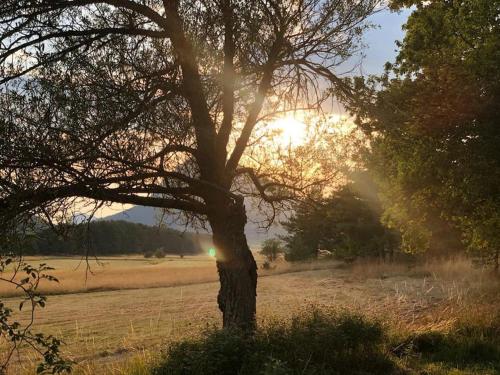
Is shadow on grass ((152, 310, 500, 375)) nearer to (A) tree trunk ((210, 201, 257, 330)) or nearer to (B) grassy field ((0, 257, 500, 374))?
(A) tree trunk ((210, 201, 257, 330))

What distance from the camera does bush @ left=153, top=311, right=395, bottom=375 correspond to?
6.12 m

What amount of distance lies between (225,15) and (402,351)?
603 cm

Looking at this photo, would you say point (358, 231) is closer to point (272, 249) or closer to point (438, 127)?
point (272, 249)

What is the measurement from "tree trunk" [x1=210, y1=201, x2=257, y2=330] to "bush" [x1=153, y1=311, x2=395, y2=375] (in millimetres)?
615

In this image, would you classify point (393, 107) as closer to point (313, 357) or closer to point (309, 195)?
point (309, 195)

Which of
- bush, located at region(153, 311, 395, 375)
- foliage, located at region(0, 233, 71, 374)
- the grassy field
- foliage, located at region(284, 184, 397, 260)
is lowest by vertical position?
the grassy field

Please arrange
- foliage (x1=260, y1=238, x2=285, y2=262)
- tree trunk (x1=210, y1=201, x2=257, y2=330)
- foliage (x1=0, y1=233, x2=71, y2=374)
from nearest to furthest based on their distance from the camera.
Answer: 1. foliage (x1=0, y1=233, x2=71, y2=374)
2. tree trunk (x1=210, y1=201, x2=257, y2=330)
3. foliage (x1=260, y1=238, x2=285, y2=262)

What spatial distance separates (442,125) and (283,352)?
335 inches

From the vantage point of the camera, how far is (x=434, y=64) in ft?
46.0

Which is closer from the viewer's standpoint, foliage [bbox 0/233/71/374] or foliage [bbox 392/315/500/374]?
foliage [bbox 0/233/71/374]

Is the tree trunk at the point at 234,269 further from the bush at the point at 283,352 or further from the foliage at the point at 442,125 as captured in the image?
the foliage at the point at 442,125

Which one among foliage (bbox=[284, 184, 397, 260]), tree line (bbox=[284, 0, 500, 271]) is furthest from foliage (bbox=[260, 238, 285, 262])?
tree line (bbox=[284, 0, 500, 271])

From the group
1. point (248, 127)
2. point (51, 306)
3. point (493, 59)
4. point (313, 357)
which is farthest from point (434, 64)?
point (51, 306)

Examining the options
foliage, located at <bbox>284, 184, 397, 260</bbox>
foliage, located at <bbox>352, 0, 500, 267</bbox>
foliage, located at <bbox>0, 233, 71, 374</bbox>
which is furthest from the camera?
foliage, located at <bbox>284, 184, 397, 260</bbox>
